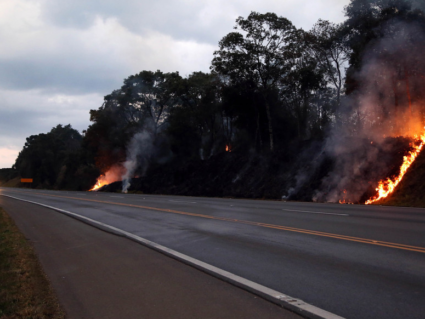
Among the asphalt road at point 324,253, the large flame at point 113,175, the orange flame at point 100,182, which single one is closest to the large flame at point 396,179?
the asphalt road at point 324,253

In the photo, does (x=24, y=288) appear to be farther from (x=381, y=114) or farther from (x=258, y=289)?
(x=381, y=114)

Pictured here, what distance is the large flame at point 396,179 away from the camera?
73.3 feet

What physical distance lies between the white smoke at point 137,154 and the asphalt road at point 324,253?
43104 mm

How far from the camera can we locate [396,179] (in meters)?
22.6

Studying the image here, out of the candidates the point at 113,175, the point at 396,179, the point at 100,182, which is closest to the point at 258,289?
the point at 396,179

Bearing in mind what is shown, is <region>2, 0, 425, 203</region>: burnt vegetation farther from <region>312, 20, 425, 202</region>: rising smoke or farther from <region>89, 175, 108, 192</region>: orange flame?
<region>89, 175, 108, 192</region>: orange flame

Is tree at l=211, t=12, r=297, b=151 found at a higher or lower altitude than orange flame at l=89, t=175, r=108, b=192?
higher

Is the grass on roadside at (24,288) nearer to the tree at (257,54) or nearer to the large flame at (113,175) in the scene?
the tree at (257,54)

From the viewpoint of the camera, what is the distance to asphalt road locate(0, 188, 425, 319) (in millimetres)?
4917

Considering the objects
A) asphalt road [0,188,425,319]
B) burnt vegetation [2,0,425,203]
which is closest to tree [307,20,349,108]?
burnt vegetation [2,0,425,203]

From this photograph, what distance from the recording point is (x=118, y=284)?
5.93m

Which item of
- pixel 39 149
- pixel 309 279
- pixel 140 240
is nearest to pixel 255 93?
pixel 140 240

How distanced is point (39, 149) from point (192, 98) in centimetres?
6062

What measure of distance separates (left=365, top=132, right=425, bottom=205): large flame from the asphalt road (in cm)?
1007
